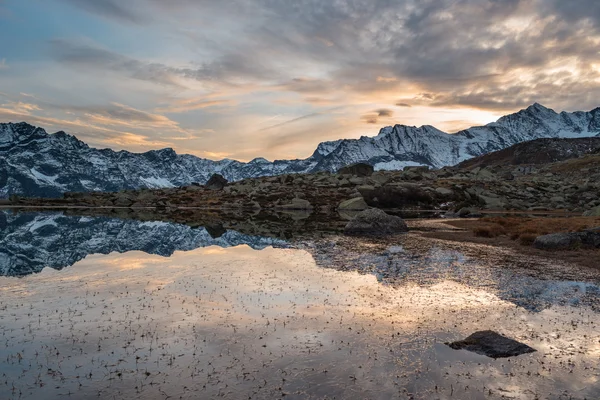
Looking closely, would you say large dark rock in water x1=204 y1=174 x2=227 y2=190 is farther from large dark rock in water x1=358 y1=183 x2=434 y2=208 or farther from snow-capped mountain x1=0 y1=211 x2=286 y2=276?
snow-capped mountain x1=0 y1=211 x2=286 y2=276

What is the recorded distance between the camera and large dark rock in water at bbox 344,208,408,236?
47.5 m

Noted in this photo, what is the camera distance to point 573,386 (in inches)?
428

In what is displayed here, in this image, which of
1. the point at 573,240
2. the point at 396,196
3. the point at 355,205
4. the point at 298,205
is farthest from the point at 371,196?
the point at 573,240

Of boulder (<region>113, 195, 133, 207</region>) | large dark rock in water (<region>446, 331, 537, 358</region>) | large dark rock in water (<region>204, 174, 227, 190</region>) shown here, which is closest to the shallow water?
large dark rock in water (<region>446, 331, 537, 358</region>)

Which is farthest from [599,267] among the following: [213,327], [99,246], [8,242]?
[8,242]

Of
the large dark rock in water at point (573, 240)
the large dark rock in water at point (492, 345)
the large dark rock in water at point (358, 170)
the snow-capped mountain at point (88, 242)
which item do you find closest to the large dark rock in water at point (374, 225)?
the snow-capped mountain at point (88, 242)

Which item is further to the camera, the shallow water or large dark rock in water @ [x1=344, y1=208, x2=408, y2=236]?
large dark rock in water @ [x1=344, y1=208, x2=408, y2=236]

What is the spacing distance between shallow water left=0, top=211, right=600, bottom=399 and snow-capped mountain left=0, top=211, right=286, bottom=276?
5.85 m

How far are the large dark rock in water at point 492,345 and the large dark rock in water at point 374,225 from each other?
109 ft

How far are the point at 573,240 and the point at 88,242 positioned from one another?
45969mm

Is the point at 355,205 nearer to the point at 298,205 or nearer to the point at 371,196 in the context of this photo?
the point at 371,196

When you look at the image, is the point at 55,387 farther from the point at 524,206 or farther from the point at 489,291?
the point at 524,206

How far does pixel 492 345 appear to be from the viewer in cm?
1327

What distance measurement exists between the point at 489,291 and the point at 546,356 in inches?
315
